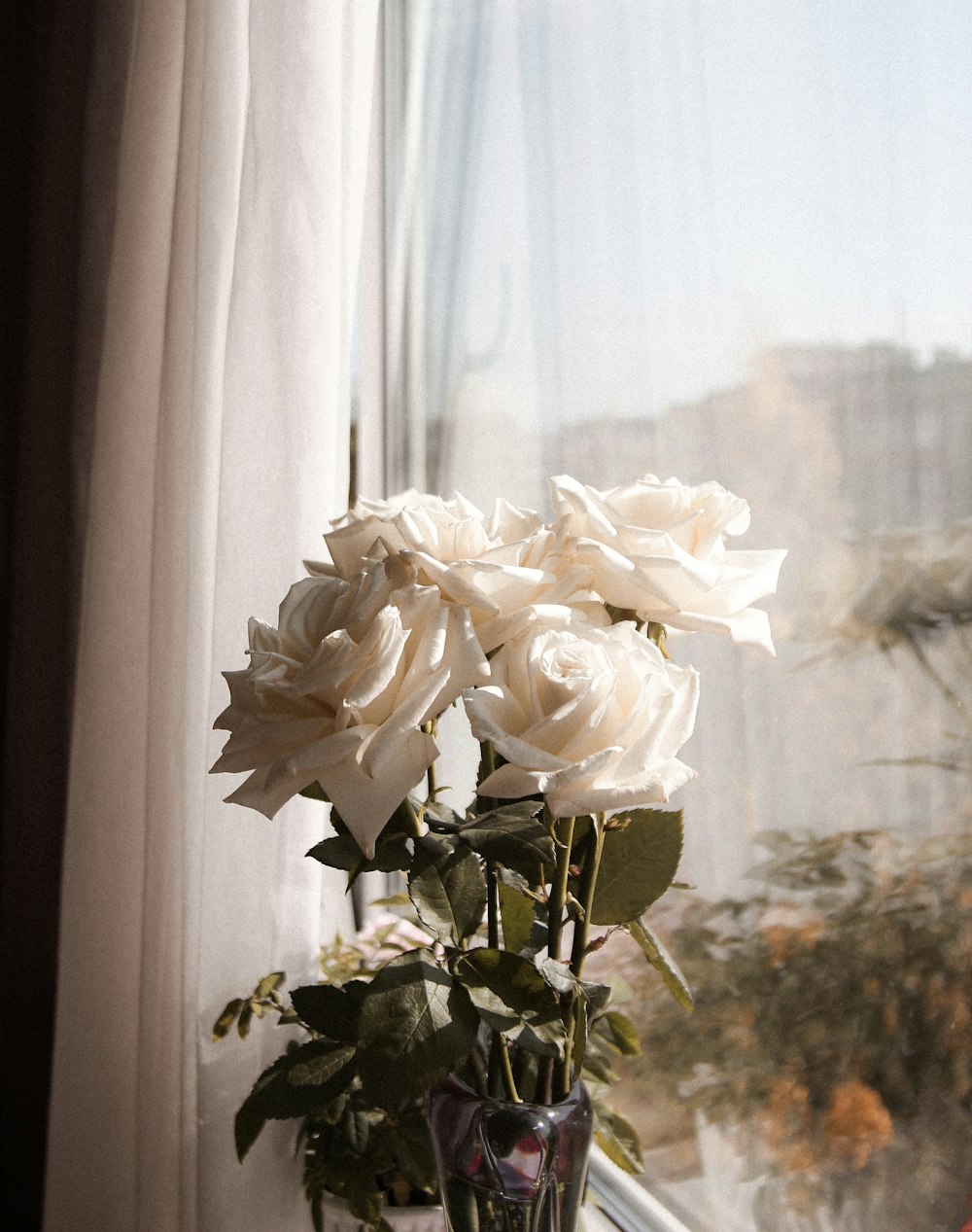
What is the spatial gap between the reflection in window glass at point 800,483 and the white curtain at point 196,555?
27cm

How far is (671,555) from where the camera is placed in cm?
49

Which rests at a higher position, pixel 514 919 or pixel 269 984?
pixel 514 919

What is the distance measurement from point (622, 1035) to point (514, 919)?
0.36m

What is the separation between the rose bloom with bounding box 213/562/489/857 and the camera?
452 millimetres

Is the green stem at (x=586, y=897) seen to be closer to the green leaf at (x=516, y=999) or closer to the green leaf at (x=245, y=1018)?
the green leaf at (x=516, y=999)

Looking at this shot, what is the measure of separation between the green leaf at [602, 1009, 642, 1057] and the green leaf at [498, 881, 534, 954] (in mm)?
331

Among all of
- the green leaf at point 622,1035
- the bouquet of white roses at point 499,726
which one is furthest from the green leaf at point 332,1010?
the green leaf at point 622,1035

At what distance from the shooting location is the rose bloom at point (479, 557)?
18.9 inches

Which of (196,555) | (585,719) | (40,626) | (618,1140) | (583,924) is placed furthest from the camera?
(40,626)

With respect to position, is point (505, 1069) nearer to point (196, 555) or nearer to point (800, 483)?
point (800, 483)

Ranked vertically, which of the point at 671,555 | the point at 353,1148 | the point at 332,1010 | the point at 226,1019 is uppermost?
the point at 671,555

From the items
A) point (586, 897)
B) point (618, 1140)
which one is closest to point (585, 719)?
point (586, 897)

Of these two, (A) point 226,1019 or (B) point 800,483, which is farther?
(A) point 226,1019

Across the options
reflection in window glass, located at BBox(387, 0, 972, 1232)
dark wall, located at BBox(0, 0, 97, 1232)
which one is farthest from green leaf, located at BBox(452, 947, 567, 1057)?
dark wall, located at BBox(0, 0, 97, 1232)
